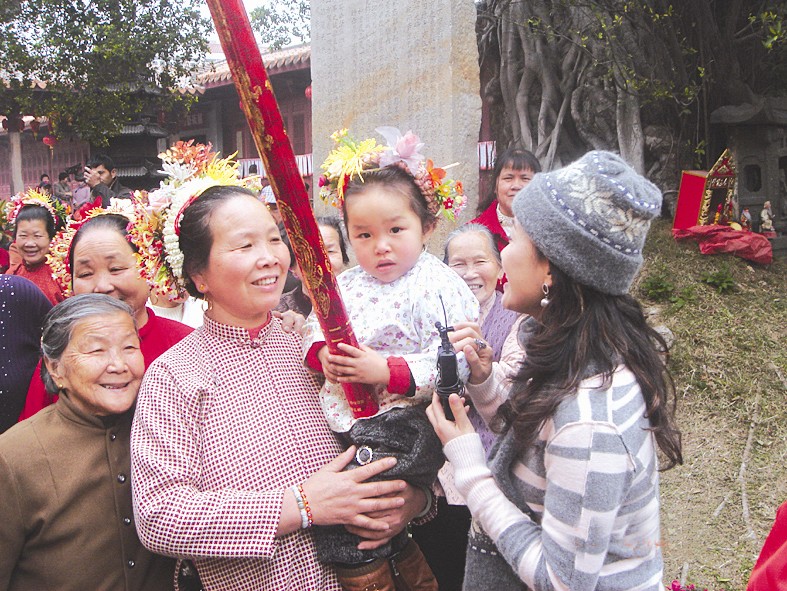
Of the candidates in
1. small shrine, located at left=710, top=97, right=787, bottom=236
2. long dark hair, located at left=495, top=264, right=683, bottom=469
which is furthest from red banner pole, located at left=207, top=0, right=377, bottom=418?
small shrine, located at left=710, top=97, right=787, bottom=236

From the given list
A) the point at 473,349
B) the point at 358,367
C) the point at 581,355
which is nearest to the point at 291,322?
the point at 358,367

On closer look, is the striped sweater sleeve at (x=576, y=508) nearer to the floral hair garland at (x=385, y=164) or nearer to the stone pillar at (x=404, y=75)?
the floral hair garland at (x=385, y=164)

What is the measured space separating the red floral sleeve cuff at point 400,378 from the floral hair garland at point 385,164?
→ 1.86ft

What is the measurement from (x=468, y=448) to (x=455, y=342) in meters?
0.31

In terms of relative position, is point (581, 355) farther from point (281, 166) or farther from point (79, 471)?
point (79, 471)

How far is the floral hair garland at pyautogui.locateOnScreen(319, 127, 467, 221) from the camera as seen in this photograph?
204 cm

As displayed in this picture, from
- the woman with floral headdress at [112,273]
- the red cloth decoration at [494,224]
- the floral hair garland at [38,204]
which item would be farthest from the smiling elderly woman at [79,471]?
the floral hair garland at [38,204]

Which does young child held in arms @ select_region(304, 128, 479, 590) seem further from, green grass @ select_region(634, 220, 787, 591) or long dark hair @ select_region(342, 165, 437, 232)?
green grass @ select_region(634, 220, 787, 591)

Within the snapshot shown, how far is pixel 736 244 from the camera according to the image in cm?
704

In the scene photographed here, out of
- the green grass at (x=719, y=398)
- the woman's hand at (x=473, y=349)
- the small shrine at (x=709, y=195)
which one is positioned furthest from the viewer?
the small shrine at (x=709, y=195)

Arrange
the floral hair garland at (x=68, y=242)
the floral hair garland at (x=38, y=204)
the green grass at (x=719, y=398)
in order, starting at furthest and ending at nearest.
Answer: the floral hair garland at (x=38, y=204)
the green grass at (x=719, y=398)
the floral hair garland at (x=68, y=242)

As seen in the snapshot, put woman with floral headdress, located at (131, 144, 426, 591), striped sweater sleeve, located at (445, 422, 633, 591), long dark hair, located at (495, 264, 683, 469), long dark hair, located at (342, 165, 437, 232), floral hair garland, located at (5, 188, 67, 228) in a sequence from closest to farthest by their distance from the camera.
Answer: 1. striped sweater sleeve, located at (445, 422, 633, 591)
2. long dark hair, located at (495, 264, 683, 469)
3. woman with floral headdress, located at (131, 144, 426, 591)
4. long dark hair, located at (342, 165, 437, 232)
5. floral hair garland, located at (5, 188, 67, 228)

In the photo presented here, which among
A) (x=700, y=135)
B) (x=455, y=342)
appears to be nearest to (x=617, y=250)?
(x=455, y=342)

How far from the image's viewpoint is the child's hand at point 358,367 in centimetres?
174
